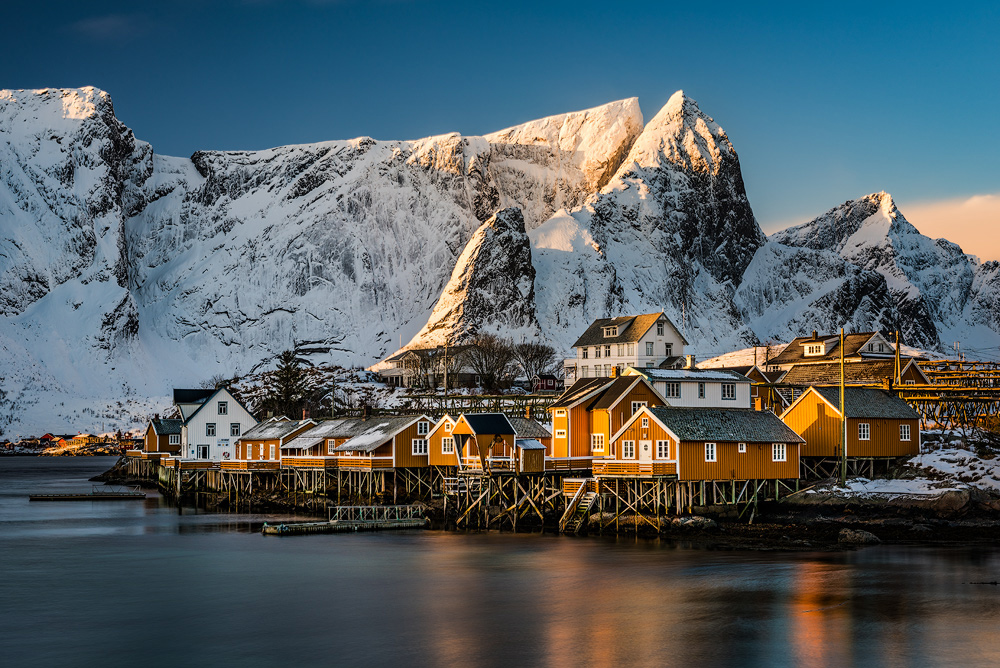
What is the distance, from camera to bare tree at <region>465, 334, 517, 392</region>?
4747 inches

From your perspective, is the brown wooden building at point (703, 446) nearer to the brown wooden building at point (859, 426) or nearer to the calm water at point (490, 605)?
the brown wooden building at point (859, 426)

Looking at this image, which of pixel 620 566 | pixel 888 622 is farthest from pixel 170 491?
pixel 888 622

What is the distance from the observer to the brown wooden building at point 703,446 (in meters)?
50.6

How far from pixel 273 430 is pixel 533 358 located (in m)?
60.0

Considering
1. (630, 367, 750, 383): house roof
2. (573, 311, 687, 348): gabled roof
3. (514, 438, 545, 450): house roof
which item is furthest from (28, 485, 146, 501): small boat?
(630, 367, 750, 383): house roof

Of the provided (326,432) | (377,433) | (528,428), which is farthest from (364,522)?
(326,432)

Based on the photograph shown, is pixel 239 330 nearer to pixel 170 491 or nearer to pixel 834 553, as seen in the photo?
pixel 170 491

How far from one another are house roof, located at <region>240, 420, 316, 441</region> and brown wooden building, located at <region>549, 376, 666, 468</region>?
90.9 feet

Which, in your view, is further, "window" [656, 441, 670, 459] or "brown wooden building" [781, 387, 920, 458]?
"brown wooden building" [781, 387, 920, 458]

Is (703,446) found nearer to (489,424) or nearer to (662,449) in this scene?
(662,449)

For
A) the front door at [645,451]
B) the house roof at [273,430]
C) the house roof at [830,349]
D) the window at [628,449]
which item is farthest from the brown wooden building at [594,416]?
the house roof at [830,349]

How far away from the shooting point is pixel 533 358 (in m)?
137

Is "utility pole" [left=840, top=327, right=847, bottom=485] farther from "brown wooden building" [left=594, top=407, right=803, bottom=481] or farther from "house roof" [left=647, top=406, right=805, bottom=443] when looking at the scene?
"house roof" [left=647, top=406, right=805, bottom=443]

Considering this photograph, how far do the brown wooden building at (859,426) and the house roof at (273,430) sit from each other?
1486 inches
